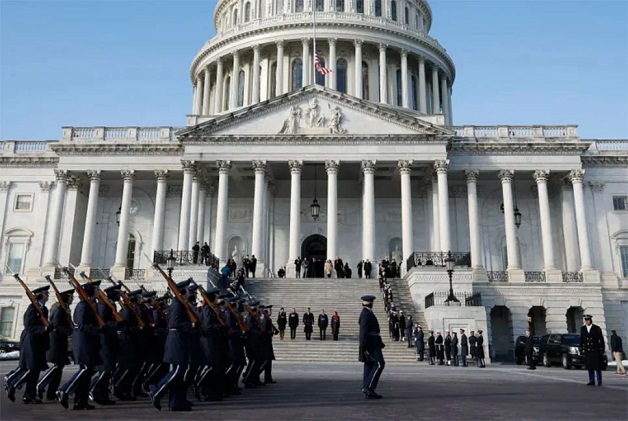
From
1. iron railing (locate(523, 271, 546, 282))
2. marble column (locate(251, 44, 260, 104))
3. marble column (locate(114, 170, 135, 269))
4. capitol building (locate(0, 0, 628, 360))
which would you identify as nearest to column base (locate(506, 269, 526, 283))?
capitol building (locate(0, 0, 628, 360))

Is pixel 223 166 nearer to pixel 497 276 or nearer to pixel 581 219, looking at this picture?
pixel 497 276

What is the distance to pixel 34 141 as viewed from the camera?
49.4m

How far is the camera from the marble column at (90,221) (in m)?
43.6

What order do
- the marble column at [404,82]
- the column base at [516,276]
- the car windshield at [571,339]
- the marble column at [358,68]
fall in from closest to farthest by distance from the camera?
1. the car windshield at [571,339]
2. the column base at [516,276]
3. the marble column at [358,68]
4. the marble column at [404,82]

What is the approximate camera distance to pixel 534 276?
4212cm

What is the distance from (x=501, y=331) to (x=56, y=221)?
108 ft

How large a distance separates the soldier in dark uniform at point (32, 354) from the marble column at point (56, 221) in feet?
111

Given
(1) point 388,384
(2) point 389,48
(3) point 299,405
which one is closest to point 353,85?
(2) point 389,48

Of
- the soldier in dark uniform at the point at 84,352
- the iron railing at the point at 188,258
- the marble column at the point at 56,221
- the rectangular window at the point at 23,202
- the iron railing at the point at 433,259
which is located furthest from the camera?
the rectangular window at the point at 23,202

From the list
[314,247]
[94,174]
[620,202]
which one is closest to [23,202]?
[94,174]

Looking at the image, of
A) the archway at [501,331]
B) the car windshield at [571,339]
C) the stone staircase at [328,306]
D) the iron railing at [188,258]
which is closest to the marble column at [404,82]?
the archway at [501,331]

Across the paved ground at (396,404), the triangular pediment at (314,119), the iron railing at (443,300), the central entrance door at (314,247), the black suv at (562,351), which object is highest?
the triangular pediment at (314,119)

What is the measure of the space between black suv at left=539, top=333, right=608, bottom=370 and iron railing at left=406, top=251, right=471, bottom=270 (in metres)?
7.91

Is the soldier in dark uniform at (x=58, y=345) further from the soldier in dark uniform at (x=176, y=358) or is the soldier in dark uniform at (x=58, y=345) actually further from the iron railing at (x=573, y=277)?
the iron railing at (x=573, y=277)
